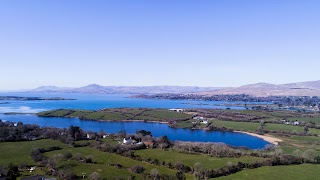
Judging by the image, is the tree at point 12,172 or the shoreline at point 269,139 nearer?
the tree at point 12,172

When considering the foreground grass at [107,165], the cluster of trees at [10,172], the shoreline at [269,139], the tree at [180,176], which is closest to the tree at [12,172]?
the cluster of trees at [10,172]

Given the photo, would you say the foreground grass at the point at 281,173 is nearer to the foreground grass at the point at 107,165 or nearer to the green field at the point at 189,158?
the green field at the point at 189,158

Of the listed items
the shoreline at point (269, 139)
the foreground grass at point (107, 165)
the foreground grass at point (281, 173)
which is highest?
the foreground grass at point (107, 165)

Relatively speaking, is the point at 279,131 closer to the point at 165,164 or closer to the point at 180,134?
the point at 180,134

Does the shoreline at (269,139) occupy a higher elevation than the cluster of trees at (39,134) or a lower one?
lower

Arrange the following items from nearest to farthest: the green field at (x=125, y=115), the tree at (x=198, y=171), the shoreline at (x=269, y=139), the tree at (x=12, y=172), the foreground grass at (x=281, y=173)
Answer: the tree at (x=12, y=172)
the tree at (x=198, y=171)
the foreground grass at (x=281, y=173)
the shoreline at (x=269, y=139)
the green field at (x=125, y=115)

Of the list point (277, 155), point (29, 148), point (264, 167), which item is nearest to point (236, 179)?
point (264, 167)

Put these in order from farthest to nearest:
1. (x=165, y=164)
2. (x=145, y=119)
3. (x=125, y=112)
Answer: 1. (x=125, y=112)
2. (x=145, y=119)
3. (x=165, y=164)

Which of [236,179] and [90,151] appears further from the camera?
[90,151]

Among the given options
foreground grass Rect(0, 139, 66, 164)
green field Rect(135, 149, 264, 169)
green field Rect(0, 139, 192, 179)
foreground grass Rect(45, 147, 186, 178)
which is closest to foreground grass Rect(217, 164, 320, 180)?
green field Rect(135, 149, 264, 169)
